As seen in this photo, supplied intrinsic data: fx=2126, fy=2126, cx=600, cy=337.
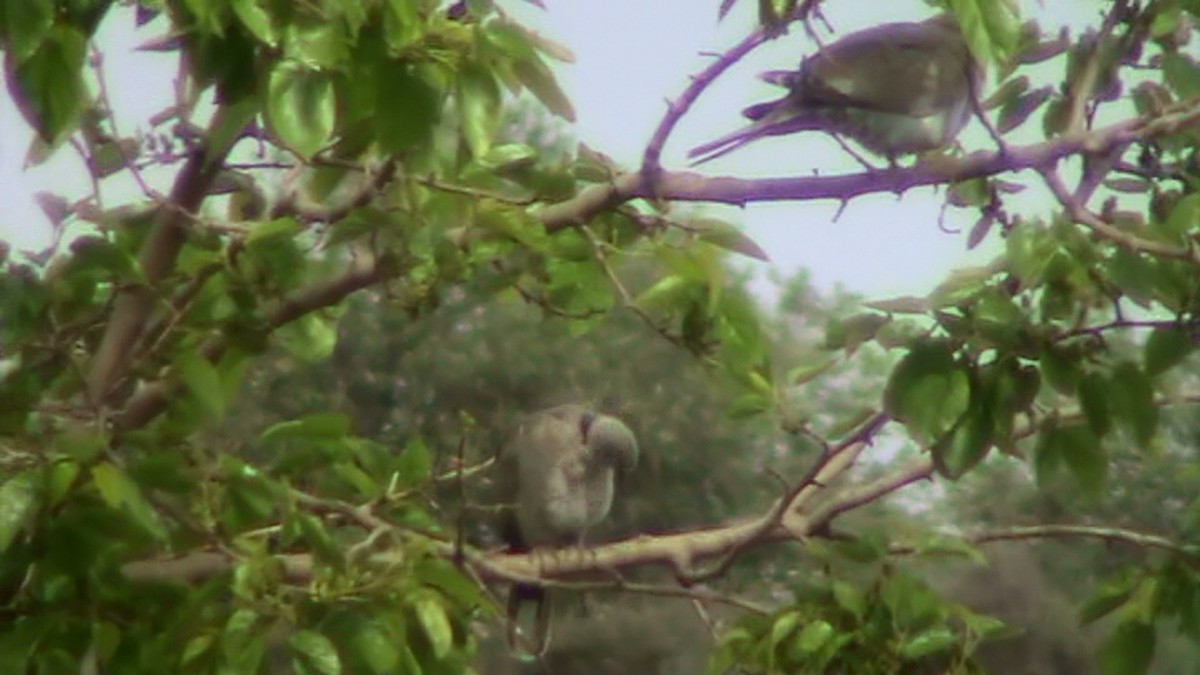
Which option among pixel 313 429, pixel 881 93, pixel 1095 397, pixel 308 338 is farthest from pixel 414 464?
pixel 881 93

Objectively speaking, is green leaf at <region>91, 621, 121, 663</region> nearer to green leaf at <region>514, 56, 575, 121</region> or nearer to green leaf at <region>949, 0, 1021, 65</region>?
green leaf at <region>514, 56, 575, 121</region>

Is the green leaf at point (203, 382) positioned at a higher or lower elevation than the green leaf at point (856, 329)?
lower

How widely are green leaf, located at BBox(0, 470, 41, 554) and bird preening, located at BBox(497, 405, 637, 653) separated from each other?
→ 253 centimetres

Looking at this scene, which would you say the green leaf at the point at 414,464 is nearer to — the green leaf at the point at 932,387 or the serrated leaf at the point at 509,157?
the serrated leaf at the point at 509,157

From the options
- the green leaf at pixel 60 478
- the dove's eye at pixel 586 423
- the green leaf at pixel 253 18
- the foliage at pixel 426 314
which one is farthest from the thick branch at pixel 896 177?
the dove's eye at pixel 586 423

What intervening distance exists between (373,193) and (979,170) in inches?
31.3

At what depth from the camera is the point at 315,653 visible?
7.55 feet

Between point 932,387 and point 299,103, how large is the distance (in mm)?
771

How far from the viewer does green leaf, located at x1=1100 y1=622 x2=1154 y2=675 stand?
2936 mm

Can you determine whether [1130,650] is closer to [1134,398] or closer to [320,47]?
[1134,398]

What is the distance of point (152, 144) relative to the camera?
3027 millimetres

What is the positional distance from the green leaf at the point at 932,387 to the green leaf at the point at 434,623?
0.59 meters

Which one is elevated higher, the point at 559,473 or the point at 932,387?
the point at 932,387

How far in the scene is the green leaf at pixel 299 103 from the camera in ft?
7.22
